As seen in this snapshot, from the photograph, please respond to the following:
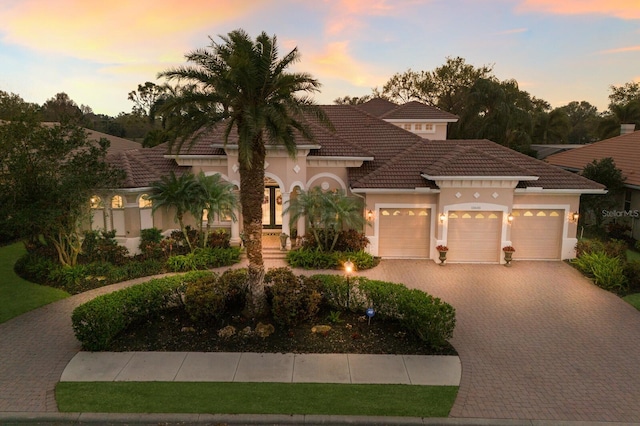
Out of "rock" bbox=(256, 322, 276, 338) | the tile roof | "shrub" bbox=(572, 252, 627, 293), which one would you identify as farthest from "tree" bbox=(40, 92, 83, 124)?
"shrub" bbox=(572, 252, 627, 293)

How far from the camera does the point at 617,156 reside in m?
25.9

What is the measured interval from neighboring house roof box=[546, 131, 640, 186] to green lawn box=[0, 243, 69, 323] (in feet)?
85.4

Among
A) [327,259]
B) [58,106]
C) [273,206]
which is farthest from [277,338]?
[58,106]

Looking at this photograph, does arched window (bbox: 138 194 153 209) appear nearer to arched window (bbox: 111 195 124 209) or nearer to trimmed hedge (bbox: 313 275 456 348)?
arched window (bbox: 111 195 124 209)

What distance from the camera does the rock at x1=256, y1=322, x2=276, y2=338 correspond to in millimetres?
11462

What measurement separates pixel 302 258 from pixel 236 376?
29.4ft

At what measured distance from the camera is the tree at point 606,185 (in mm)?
22219

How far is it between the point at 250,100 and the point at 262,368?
6996 millimetres

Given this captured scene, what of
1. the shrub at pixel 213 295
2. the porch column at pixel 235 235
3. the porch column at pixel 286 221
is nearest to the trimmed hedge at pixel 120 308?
the shrub at pixel 213 295

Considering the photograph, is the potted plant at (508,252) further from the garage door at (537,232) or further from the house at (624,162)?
the house at (624,162)

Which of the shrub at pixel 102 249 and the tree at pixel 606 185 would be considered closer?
the shrub at pixel 102 249

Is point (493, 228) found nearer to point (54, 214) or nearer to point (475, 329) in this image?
point (475, 329)

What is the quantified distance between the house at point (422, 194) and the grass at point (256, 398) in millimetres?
10184

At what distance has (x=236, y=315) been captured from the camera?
12562 millimetres
